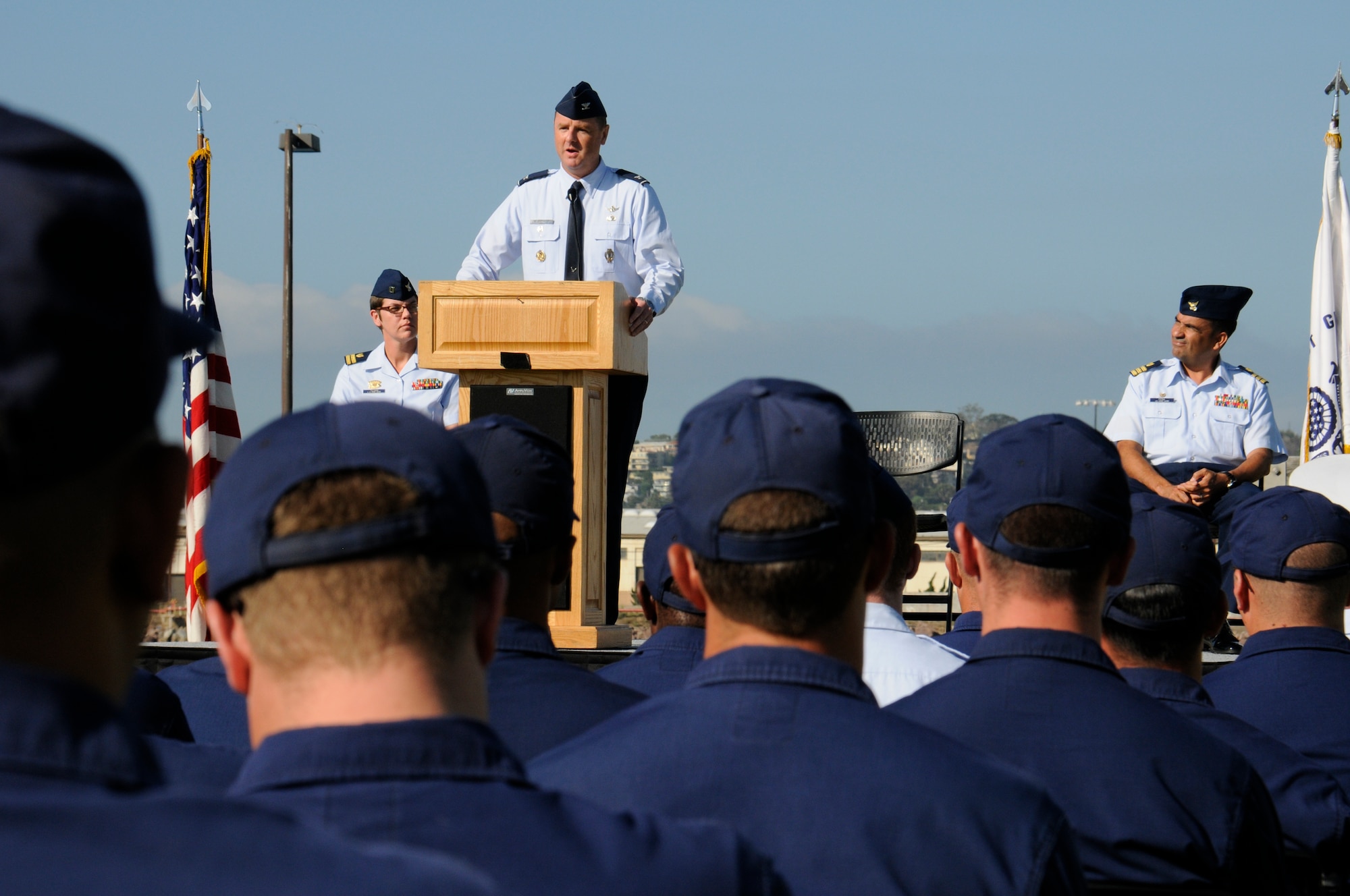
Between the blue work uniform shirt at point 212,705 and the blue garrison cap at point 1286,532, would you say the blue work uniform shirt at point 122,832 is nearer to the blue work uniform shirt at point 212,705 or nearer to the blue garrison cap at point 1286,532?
the blue work uniform shirt at point 212,705

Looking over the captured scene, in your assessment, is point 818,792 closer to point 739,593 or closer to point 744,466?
point 739,593

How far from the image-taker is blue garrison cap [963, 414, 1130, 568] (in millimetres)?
2404

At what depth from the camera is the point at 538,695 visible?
95.8 inches

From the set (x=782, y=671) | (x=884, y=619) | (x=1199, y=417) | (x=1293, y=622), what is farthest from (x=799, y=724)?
(x=1199, y=417)

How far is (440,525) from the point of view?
1234 millimetres

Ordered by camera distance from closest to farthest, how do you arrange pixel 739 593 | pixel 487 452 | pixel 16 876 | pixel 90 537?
pixel 16 876
pixel 90 537
pixel 739 593
pixel 487 452

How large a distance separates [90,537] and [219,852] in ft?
0.64

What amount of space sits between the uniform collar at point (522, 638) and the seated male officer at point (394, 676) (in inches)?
47.0

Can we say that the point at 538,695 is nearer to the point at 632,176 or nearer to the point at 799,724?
the point at 799,724

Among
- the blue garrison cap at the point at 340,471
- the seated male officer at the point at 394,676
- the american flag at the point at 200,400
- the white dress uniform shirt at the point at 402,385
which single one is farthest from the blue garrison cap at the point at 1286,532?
the american flag at the point at 200,400

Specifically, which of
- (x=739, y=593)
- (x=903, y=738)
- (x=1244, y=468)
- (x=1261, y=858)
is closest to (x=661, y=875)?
(x=903, y=738)

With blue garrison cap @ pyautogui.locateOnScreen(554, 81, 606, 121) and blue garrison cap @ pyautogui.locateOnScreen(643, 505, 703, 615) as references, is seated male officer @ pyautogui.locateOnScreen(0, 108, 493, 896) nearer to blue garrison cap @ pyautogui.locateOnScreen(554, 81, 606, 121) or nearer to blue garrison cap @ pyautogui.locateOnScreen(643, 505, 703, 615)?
blue garrison cap @ pyautogui.locateOnScreen(643, 505, 703, 615)

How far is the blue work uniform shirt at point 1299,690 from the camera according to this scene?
3.12 metres

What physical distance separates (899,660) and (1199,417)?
550cm
